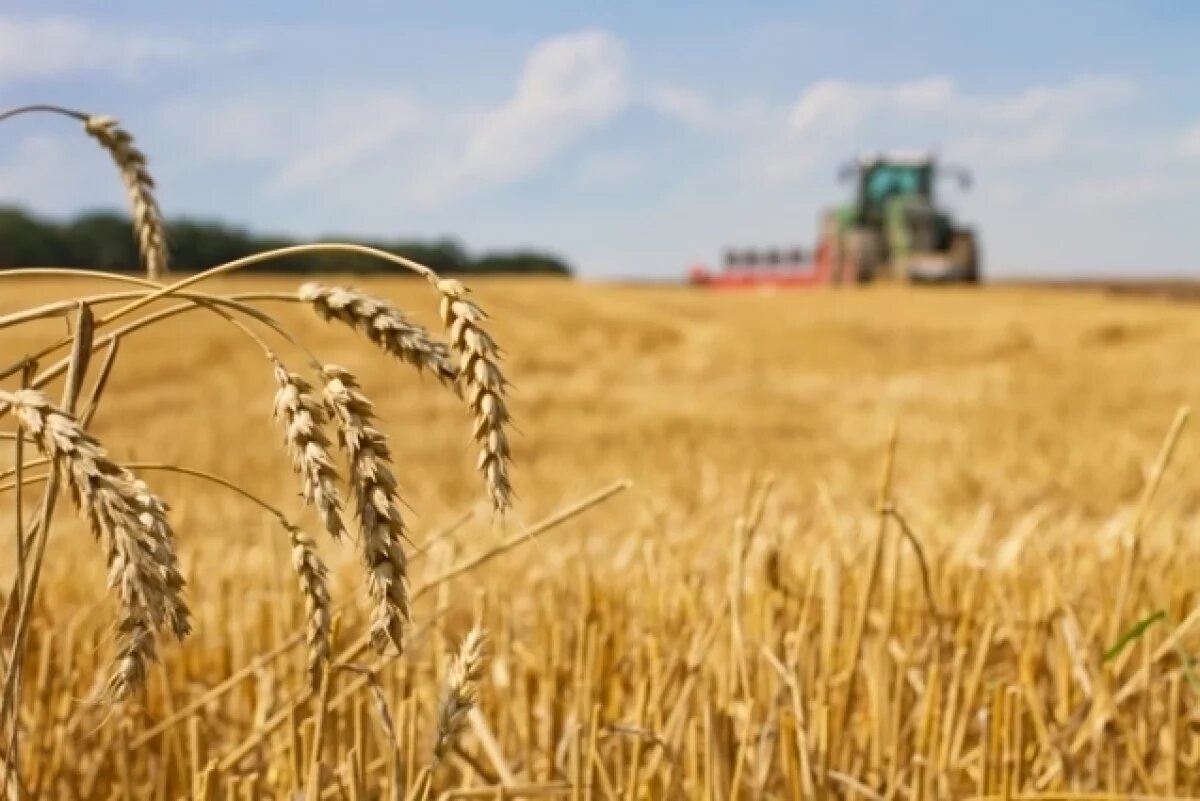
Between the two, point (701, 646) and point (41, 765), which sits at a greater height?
point (701, 646)

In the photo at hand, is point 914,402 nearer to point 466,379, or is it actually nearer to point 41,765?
point 41,765

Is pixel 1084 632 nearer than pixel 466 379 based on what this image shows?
No

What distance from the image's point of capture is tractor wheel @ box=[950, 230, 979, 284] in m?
21.8

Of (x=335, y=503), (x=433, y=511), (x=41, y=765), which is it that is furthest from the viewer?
(x=433, y=511)

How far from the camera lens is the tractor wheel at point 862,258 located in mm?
21844

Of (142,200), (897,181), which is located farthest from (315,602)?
Answer: (897,181)

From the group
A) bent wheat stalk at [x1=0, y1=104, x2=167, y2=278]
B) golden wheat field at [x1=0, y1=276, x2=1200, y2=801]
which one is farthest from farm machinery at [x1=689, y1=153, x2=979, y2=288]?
bent wheat stalk at [x1=0, y1=104, x2=167, y2=278]

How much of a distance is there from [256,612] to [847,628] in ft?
2.89

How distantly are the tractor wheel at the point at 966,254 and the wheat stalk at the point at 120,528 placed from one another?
71.7 ft

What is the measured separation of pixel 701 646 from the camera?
1.49 meters

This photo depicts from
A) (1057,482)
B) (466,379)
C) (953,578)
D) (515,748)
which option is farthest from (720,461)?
(466,379)

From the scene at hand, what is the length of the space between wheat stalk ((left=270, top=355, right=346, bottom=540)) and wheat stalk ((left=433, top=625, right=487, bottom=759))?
10.0 inches

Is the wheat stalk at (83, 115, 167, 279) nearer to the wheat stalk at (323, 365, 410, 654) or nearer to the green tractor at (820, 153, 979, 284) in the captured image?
the wheat stalk at (323, 365, 410, 654)

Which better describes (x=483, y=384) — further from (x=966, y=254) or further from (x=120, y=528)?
(x=966, y=254)
